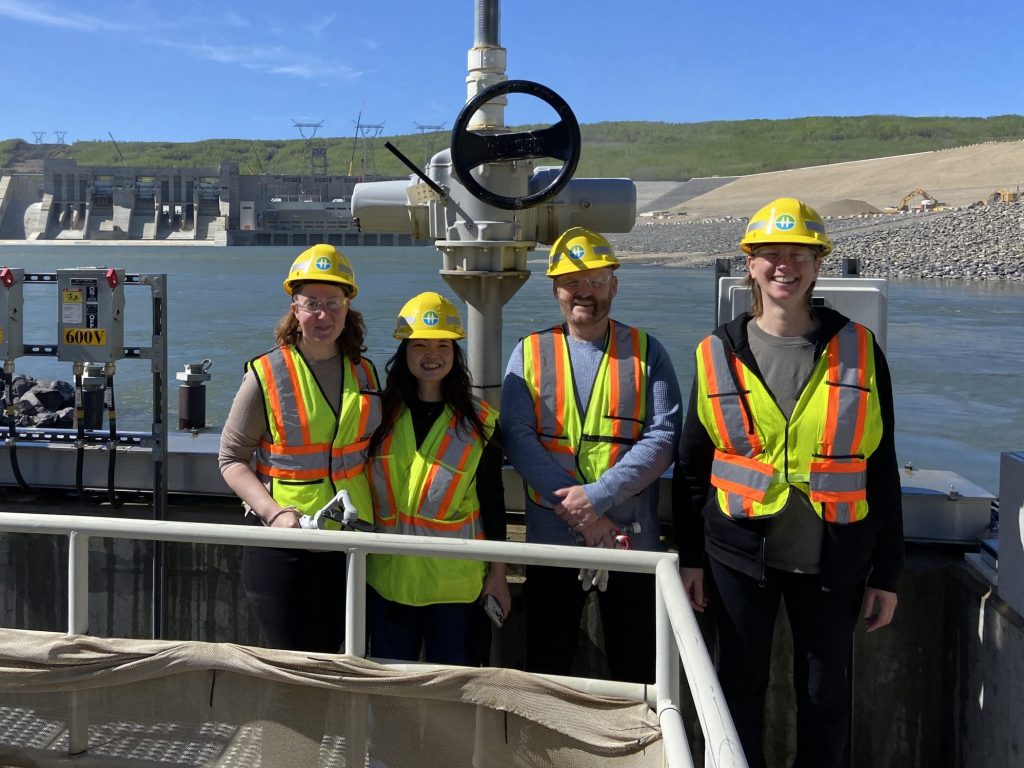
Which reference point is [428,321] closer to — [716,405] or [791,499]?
[716,405]

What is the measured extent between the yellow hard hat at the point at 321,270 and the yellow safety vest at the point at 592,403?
0.48 meters

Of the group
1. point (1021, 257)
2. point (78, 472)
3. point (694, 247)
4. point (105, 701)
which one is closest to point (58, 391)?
point (78, 472)

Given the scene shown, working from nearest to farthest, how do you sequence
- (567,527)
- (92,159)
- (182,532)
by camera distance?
(182,532) → (567,527) → (92,159)

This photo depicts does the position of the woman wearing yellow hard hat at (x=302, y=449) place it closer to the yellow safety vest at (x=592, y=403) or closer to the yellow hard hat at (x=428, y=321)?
the yellow hard hat at (x=428, y=321)

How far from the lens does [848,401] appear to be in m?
2.31

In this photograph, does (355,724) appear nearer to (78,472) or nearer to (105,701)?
(105,701)

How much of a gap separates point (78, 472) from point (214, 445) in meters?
0.47

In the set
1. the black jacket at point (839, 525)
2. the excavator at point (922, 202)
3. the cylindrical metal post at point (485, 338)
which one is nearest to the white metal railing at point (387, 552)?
the black jacket at point (839, 525)

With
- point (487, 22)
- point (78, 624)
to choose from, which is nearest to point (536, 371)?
point (78, 624)

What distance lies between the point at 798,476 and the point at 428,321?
950 millimetres

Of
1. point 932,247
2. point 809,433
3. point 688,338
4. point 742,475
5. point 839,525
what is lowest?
point 839,525

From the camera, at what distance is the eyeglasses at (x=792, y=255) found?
2.34 m

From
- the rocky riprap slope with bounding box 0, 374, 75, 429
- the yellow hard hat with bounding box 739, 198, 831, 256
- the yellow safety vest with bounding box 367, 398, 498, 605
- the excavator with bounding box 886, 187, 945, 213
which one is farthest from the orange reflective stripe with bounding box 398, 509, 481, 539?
the excavator with bounding box 886, 187, 945, 213

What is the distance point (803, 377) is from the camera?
7.70 feet
